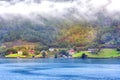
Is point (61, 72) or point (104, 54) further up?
point (104, 54)

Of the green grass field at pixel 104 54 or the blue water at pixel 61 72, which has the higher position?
the green grass field at pixel 104 54

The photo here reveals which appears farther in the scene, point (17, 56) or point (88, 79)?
point (17, 56)

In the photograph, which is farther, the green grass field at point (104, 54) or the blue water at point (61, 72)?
the green grass field at point (104, 54)

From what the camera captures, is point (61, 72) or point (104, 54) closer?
point (61, 72)

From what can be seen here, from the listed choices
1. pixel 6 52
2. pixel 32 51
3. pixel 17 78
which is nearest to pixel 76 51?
pixel 32 51

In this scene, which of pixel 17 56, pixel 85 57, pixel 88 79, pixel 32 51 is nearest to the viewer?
pixel 88 79

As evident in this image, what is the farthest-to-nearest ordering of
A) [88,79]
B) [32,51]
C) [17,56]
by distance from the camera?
1. [32,51]
2. [17,56]
3. [88,79]

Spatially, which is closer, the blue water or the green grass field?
the blue water

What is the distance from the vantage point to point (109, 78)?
69250 mm

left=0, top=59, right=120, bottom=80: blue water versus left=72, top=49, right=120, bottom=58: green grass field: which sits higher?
left=72, top=49, right=120, bottom=58: green grass field

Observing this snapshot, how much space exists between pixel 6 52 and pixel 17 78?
375 ft

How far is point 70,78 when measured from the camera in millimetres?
71062

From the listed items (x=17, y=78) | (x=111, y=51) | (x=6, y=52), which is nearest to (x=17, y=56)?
(x=6, y=52)

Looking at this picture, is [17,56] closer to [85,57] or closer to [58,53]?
[58,53]
